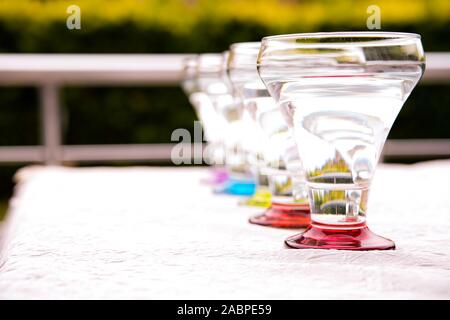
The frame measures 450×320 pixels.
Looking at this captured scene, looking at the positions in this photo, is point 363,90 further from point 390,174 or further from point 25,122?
point 25,122

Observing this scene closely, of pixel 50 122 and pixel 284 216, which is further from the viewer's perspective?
pixel 50 122

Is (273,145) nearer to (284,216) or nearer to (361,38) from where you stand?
(284,216)

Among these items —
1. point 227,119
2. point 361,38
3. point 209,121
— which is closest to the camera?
point 361,38

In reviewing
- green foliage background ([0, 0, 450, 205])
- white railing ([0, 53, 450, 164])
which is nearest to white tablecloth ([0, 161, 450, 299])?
white railing ([0, 53, 450, 164])

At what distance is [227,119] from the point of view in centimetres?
121

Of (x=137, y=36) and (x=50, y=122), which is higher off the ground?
(x=137, y=36)

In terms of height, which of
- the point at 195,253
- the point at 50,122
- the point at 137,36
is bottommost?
the point at 195,253

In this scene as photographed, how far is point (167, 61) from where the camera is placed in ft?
10.9

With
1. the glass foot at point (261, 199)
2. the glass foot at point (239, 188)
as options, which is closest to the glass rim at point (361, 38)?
the glass foot at point (261, 199)

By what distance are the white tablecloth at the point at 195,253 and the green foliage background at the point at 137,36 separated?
13.0ft

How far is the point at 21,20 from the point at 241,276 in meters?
4.69

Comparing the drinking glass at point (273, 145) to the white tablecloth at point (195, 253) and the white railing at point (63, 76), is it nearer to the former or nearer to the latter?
the white tablecloth at point (195, 253)

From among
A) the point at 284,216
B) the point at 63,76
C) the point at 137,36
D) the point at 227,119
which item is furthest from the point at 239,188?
the point at 137,36
